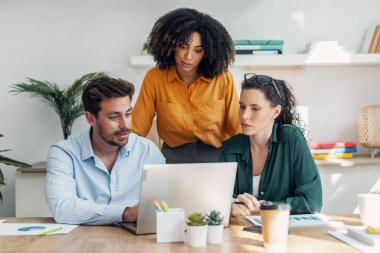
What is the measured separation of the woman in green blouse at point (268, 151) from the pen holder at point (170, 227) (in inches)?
26.0

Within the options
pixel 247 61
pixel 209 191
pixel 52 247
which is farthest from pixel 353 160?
pixel 52 247

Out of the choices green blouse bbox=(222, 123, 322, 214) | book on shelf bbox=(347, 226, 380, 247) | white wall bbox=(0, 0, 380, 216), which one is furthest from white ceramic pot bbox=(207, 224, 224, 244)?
white wall bbox=(0, 0, 380, 216)

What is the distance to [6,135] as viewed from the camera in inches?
149

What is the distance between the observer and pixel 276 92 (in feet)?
7.20

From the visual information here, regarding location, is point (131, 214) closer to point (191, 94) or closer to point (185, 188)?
point (185, 188)

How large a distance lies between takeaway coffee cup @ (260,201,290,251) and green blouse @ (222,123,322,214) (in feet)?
2.05

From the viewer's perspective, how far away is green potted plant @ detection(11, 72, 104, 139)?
350cm

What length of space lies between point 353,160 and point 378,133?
0.31m

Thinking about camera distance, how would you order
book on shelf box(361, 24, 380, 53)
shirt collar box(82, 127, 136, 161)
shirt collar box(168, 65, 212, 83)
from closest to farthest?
shirt collar box(82, 127, 136, 161) < shirt collar box(168, 65, 212, 83) < book on shelf box(361, 24, 380, 53)

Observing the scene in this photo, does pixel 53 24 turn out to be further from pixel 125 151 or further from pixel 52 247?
pixel 52 247

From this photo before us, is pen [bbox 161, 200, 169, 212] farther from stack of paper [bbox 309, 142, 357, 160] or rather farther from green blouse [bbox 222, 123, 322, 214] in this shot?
stack of paper [bbox 309, 142, 357, 160]

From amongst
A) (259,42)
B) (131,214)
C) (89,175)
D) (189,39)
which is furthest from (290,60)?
(131,214)

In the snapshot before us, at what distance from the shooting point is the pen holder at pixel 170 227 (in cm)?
144

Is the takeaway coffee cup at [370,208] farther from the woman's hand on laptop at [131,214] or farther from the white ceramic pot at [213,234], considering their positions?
the woman's hand on laptop at [131,214]
